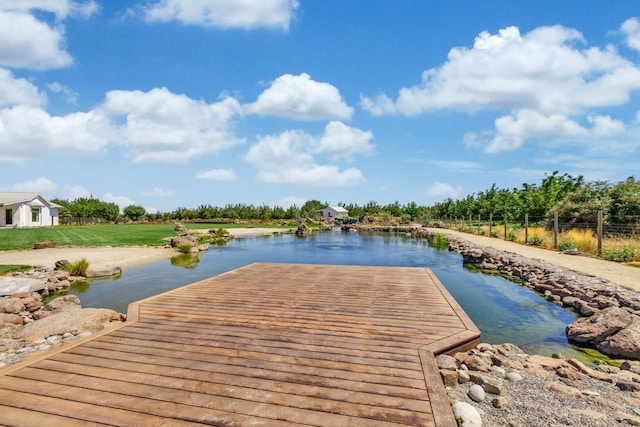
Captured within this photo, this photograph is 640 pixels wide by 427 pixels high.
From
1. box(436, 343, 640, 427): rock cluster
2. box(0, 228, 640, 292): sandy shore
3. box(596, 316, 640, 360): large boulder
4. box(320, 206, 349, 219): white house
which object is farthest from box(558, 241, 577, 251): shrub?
box(320, 206, 349, 219): white house

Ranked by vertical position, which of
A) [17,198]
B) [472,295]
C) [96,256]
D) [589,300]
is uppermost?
[17,198]

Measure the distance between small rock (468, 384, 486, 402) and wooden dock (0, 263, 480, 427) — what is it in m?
0.39

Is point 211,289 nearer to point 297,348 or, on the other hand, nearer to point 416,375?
point 297,348

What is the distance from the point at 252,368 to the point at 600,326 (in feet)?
18.1

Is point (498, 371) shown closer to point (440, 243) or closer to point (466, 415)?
point (466, 415)

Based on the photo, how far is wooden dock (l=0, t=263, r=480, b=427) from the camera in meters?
2.75

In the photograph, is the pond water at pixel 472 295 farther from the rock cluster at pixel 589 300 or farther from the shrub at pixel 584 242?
the shrub at pixel 584 242

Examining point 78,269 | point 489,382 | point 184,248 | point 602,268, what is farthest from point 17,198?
point 602,268

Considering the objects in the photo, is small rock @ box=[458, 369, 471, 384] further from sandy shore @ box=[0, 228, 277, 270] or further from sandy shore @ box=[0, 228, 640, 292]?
sandy shore @ box=[0, 228, 277, 270]

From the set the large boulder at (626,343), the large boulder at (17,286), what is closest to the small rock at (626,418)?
the large boulder at (626,343)

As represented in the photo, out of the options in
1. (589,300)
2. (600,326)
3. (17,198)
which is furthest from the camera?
(17,198)

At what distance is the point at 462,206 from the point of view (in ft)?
162

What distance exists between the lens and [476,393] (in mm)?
3373

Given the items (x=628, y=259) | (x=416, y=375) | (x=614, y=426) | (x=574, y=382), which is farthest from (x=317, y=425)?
(x=628, y=259)
